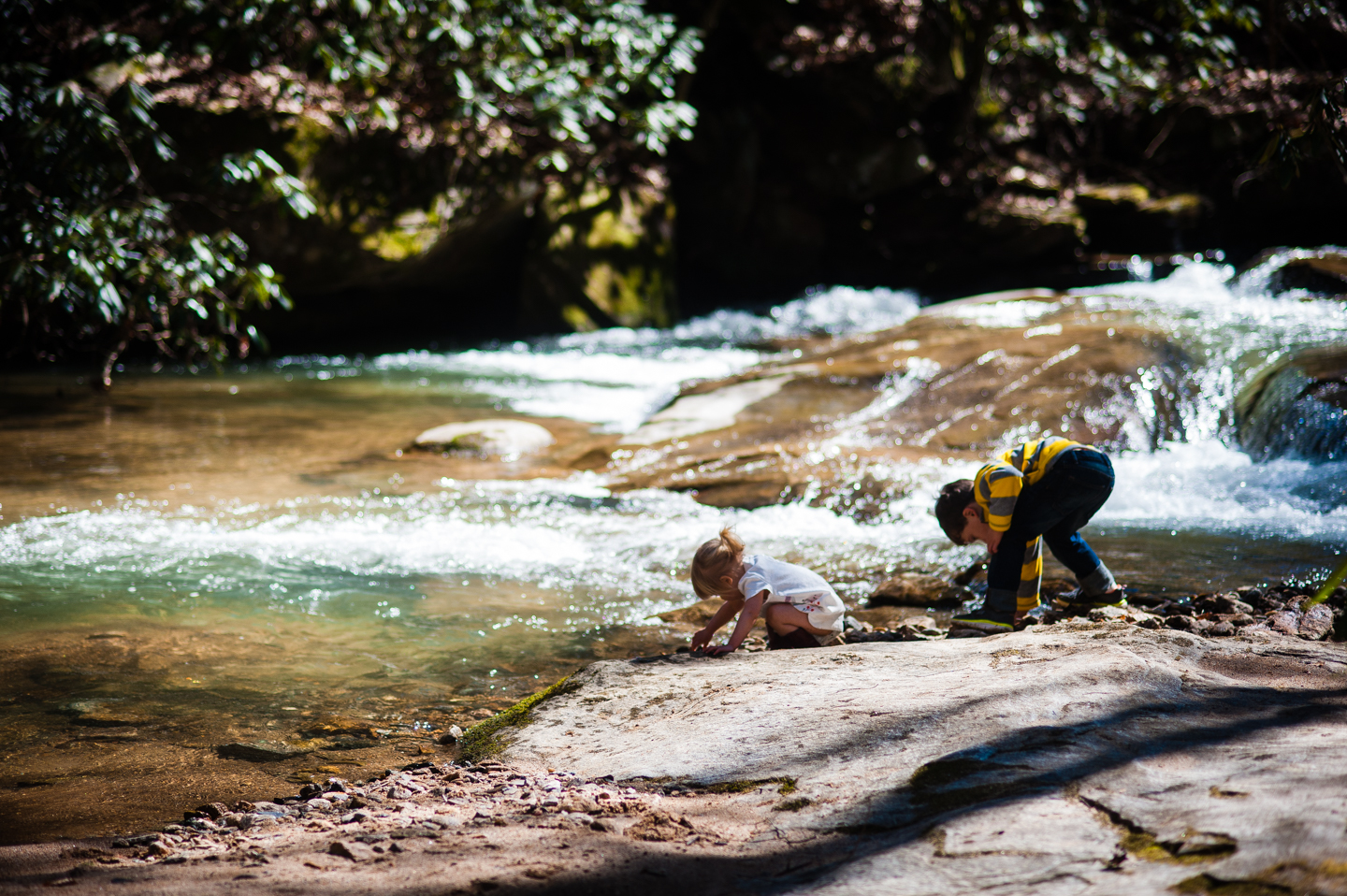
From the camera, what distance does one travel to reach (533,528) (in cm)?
612

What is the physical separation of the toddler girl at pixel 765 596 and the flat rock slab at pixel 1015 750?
0.25 meters

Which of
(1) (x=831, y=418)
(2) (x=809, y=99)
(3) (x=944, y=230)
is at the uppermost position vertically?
(2) (x=809, y=99)

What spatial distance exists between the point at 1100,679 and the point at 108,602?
14.9ft

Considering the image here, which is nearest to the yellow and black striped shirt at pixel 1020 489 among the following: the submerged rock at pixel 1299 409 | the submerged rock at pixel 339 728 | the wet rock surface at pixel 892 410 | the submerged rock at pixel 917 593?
the submerged rock at pixel 917 593

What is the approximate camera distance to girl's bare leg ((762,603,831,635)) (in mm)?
3787

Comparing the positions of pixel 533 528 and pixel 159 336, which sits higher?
pixel 159 336

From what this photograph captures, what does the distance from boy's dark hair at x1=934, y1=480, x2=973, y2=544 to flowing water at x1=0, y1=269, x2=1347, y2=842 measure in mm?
916

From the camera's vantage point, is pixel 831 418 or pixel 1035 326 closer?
pixel 831 418

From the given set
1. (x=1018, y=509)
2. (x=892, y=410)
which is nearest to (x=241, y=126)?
(x=892, y=410)

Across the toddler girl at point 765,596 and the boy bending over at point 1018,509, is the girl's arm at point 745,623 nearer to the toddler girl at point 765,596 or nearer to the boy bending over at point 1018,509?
the toddler girl at point 765,596

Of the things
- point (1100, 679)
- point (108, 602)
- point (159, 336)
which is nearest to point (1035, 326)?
point (1100, 679)

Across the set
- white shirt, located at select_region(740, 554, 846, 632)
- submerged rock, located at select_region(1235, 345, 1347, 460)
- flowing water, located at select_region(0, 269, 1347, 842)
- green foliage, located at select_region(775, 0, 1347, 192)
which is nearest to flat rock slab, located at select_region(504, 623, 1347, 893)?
white shirt, located at select_region(740, 554, 846, 632)

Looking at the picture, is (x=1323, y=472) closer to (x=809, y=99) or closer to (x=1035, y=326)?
(x=1035, y=326)

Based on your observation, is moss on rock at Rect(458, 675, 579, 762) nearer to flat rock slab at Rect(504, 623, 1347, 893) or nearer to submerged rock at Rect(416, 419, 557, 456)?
flat rock slab at Rect(504, 623, 1347, 893)
